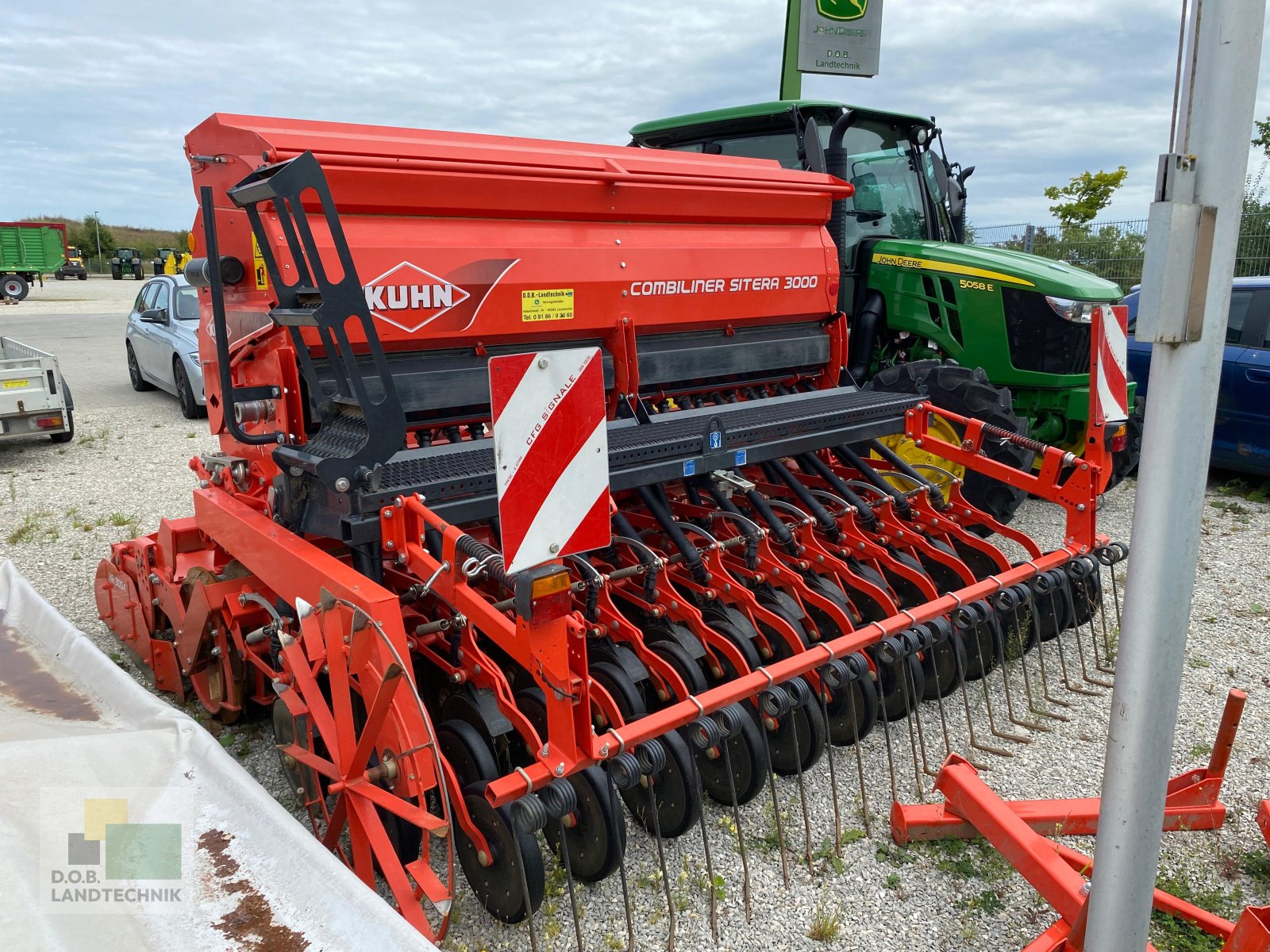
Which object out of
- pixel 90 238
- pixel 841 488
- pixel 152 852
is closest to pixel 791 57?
pixel 841 488

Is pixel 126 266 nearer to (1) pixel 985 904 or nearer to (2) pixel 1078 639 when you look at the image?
(2) pixel 1078 639

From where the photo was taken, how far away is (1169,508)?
170 centimetres

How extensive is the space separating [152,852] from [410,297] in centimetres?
187

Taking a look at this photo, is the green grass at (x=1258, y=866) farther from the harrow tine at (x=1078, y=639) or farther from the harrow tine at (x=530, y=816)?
the harrow tine at (x=530, y=816)

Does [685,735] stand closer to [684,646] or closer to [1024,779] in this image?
[684,646]

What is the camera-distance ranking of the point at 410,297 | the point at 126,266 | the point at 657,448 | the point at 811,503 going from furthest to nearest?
the point at 126,266 < the point at 811,503 < the point at 657,448 < the point at 410,297

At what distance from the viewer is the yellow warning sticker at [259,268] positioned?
325 cm

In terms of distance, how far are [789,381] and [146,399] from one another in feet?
32.4

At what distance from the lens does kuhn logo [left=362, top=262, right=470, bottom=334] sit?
3.19 meters

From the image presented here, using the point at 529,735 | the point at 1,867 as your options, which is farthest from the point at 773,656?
the point at 1,867

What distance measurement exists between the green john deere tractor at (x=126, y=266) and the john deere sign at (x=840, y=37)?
132ft

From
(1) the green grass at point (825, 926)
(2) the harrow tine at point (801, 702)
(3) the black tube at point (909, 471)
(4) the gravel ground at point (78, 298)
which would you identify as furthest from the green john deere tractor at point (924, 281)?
(4) the gravel ground at point (78, 298)

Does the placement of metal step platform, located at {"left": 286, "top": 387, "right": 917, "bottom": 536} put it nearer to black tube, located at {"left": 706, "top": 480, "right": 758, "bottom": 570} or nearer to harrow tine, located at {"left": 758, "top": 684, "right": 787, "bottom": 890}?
black tube, located at {"left": 706, "top": 480, "right": 758, "bottom": 570}

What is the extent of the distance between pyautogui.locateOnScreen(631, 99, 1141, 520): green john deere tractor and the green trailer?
94.3 ft
